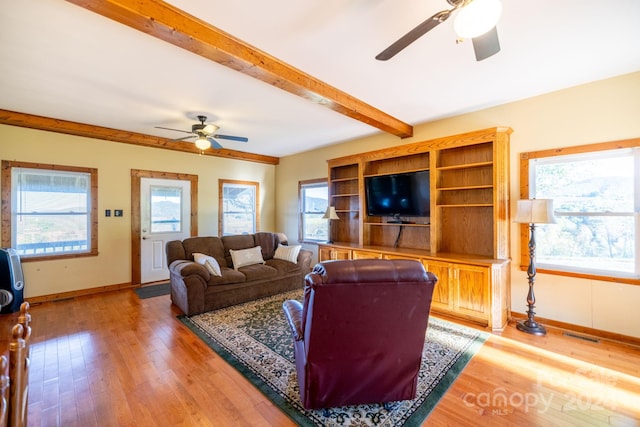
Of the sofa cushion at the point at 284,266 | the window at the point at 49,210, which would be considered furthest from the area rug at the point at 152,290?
the sofa cushion at the point at 284,266

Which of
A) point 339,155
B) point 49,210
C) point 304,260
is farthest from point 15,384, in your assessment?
point 339,155

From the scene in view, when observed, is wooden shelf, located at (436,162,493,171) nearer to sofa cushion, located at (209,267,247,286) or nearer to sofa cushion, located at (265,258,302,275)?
sofa cushion, located at (265,258,302,275)

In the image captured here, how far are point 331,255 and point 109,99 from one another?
378cm

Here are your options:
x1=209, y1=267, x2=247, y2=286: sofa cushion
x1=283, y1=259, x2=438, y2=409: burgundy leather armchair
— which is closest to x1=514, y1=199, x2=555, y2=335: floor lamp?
x1=283, y1=259, x2=438, y2=409: burgundy leather armchair

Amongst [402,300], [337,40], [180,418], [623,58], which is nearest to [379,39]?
[337,40]

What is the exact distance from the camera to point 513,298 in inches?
137

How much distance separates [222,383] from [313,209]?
14.0ft

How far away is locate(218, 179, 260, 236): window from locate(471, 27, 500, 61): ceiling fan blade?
17.6ft

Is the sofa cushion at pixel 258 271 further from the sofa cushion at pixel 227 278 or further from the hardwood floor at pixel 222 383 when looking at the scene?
the hardwood floor at pixel 222 383

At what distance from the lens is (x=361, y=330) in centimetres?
169

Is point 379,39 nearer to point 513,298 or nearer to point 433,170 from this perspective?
point 433,170

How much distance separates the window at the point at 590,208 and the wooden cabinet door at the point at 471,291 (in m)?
0.73

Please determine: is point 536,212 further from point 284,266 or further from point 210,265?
point 210,265

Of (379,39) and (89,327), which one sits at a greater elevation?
(379,39)
